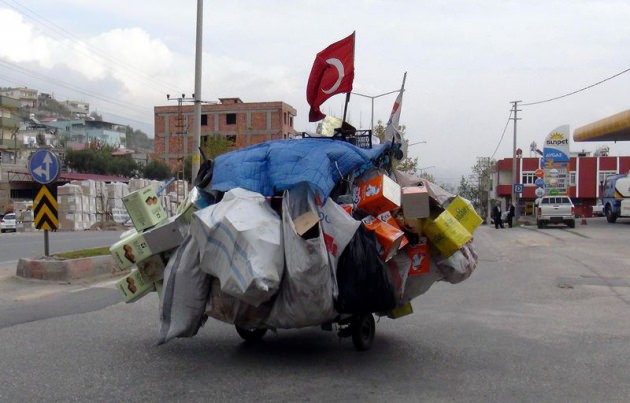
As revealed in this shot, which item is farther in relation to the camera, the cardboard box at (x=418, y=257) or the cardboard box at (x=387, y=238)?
the cardboard box at (x=418, y=257)

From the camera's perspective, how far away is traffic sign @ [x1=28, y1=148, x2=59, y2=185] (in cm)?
1149

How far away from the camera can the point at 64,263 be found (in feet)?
36.5

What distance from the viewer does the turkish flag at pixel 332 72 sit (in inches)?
272

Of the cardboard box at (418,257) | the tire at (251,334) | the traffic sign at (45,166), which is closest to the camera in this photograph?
the cardboard box at (418,257)

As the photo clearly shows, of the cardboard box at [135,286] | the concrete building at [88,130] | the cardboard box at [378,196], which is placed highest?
the concrete building at [88,130]

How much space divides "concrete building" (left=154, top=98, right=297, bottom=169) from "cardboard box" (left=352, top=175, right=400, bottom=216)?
75273 millimetres

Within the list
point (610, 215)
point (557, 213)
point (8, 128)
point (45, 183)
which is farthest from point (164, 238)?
point (8, 128)

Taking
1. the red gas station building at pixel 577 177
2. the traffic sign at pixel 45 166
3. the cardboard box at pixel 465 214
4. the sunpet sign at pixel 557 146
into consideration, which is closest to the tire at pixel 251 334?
the cardboard box at pixel 465 214

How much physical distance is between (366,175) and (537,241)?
18.6m

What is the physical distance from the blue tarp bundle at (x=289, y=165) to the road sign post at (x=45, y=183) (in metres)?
6.46

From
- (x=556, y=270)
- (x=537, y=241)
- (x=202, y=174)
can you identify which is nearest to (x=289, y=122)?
(x=537, y=241)

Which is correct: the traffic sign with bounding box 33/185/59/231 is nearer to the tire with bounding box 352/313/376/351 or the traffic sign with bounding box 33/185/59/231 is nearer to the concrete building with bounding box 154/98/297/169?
the tire with bounding box 352/313/376/351

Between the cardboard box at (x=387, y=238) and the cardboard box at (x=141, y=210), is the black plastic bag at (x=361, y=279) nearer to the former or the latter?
the cardboard box at (x=387, y=238)

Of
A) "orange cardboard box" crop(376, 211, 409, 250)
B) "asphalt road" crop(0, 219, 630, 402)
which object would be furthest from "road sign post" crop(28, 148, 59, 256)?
"orange cardboard box" crop(376, 211, 409, 250)
